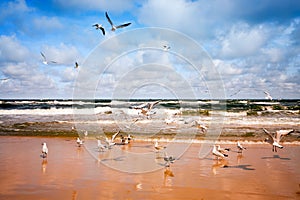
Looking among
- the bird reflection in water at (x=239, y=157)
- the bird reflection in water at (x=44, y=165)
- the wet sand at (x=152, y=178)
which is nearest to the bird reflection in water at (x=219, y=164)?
the wet sand at (x=152, y=178)

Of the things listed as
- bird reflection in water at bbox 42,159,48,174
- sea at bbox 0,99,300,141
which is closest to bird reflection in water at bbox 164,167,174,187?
bird reflection in water at bbox 42,159,48,174

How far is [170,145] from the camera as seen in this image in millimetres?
15414

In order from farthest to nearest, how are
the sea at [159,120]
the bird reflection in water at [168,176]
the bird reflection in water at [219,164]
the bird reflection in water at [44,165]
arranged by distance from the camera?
the sea at [159,120] < the bird reflection in water at [219,164] < the bird reflection in water at [44,165] < the bird reflection in water at [168,176]

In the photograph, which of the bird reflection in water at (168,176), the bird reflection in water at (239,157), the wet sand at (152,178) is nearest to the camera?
the wet sand at (152,178)

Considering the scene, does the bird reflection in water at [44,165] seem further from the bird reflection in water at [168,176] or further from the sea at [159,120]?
the sea at [159,120]

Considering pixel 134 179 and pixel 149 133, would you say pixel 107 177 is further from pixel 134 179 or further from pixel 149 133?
pixel 149 133

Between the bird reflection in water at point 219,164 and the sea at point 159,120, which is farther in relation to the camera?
the sea at point 159,120

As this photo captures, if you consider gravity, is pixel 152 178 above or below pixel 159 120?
below

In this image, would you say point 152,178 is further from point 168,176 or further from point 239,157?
point 239,157

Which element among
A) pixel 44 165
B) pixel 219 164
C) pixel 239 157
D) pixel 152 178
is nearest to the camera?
pixel 152 178

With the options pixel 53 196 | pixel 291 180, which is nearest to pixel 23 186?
pixel 53 196

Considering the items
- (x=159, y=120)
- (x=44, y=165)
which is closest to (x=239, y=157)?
(x=44, y=165)

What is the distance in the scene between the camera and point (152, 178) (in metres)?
8.91

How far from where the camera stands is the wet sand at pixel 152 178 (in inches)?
297
